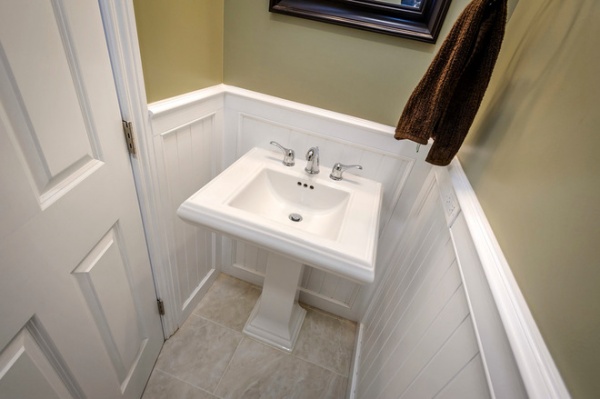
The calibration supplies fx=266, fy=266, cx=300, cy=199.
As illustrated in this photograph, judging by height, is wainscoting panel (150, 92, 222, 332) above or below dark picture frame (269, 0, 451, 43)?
below

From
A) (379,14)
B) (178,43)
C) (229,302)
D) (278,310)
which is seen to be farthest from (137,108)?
(229,302)

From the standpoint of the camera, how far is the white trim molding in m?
0.30

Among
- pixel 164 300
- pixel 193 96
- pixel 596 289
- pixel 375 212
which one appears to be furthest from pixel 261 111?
pixel 596 289

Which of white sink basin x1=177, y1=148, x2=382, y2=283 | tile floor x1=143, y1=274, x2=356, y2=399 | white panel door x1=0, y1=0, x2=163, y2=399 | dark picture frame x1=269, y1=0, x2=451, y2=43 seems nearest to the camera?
white panel door x1=0, y1=0, x2=163, y2=399

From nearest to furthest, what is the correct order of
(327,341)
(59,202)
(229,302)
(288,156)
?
(59,202) → (288,156) → (327,341) → (229,302)

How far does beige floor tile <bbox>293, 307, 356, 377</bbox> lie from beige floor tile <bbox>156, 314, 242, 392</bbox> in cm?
35

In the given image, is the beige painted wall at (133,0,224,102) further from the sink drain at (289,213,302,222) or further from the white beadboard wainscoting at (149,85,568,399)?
the sink drain at (289,213,302,222)

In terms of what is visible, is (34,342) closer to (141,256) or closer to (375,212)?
(141,256)

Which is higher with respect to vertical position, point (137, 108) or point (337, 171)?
point (137, 108)

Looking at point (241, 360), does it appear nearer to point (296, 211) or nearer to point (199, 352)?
point (199, 352)

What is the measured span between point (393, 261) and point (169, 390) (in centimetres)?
111

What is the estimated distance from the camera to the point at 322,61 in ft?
3.24

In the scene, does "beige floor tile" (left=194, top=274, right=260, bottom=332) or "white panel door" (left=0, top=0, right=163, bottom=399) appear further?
"beige floor tile" (left=194, top=274, right=260, bottom=332)

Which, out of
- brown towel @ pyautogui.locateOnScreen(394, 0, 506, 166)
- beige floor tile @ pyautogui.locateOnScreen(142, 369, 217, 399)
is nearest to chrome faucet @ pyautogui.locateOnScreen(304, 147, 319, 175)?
brown towel @ pyautogui.locateOnScreen(394, 0, 506, 166)
